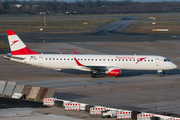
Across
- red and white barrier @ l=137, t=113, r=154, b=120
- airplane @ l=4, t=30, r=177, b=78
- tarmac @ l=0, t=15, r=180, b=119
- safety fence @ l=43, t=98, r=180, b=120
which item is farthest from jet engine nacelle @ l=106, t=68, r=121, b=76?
red and white barrier @ l=137, t=113, r=154, b=120

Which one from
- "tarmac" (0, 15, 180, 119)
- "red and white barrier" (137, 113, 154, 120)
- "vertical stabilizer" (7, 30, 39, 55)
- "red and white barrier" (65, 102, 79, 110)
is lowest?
"red and white barrier" (137, 113, 154, 120)

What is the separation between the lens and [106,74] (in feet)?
150

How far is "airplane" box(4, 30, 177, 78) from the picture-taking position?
42.2 meters

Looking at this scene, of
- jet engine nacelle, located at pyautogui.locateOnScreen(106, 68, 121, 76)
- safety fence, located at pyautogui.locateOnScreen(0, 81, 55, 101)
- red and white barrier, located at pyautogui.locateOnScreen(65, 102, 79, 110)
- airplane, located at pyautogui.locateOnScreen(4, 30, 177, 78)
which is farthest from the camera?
airplane, located at pyautogui.locateOnScreen(4, 30, 177, 78)

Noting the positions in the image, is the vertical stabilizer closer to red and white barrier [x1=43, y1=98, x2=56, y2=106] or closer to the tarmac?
the tarmac

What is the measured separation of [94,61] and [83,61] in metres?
1.71

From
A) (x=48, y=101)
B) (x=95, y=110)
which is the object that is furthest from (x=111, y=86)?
(x=95, y=110)

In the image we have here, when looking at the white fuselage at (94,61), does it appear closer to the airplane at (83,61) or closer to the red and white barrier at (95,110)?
the airplane at (83,61)

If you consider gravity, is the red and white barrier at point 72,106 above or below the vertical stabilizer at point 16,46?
below

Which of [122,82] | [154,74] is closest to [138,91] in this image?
[122,82]

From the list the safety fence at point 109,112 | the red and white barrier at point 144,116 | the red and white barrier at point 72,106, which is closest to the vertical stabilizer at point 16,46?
the safety fence at point 109,112

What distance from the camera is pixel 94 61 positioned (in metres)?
42.8

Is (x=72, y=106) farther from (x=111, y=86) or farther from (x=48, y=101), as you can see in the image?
(x=111, y=86)

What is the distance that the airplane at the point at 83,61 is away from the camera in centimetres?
4222
